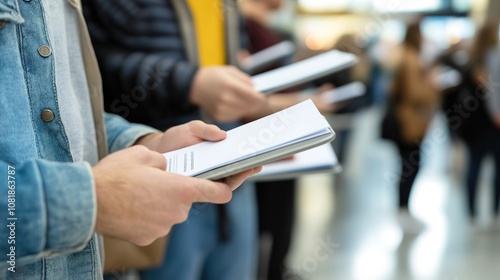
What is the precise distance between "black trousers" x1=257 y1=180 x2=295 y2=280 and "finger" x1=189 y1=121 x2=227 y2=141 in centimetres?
154

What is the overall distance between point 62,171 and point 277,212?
1.84 meters

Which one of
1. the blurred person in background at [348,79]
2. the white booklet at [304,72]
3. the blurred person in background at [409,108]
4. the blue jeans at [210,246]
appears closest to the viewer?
the white booklet at [304,72]

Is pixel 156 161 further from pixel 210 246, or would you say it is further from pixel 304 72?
pixel 210 246

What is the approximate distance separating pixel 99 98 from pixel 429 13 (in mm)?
6037

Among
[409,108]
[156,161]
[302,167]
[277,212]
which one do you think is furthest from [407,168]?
[156,161]

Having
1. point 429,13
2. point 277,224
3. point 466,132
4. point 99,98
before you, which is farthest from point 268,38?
point 429,13

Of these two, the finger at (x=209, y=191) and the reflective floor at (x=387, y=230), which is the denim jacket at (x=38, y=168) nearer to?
the finger at (x=209, y=191)

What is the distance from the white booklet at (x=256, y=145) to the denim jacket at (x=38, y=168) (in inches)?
5.5

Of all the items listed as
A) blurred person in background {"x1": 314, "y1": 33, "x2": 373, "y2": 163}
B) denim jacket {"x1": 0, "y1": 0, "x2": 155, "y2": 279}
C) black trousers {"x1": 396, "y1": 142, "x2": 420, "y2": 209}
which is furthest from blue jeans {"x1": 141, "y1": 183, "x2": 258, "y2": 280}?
black trousers {"x1": 396, "y1": 142, "x2": 420, "y2": 209}

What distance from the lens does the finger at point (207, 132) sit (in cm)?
79

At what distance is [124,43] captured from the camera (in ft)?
4.27

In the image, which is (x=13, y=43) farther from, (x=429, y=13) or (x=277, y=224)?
(x=429, y=13)

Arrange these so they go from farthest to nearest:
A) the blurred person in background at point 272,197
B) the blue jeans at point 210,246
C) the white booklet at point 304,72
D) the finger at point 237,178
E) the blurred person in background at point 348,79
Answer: the blurred person in background at point 348,79, the blurred person in background at point 272,197, the blue jeans at point 210,246, the white booklet at point 304,72, the finger at point 237,178

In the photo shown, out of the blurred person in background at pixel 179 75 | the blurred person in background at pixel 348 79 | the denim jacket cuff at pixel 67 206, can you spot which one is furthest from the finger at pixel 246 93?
the blurred person in background at pixel 348 79
